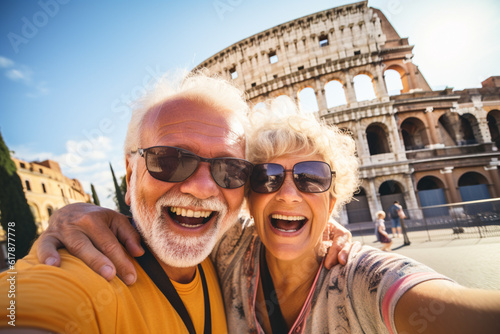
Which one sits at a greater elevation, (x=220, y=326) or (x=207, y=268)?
(x=207, y=268)

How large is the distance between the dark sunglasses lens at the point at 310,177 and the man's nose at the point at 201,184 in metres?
0.71

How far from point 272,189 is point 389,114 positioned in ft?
59.4

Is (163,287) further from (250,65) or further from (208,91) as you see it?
(250,65)

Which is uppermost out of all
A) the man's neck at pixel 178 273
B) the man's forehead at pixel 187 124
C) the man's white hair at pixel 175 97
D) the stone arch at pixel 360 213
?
the man's white hair at pixel 175 97

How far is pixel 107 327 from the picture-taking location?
38.3 inches

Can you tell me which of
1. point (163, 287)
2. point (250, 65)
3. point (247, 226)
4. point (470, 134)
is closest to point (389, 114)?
point (470, 134)

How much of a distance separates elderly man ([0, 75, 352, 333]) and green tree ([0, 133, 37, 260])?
58.7ft

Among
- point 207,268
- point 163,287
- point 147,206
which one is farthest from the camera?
point 207,268

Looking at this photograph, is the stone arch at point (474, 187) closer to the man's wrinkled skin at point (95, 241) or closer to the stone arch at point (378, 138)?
the stone arch at point (378, 138)

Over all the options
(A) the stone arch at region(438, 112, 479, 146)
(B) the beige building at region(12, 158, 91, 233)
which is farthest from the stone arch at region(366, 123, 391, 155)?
(B) the beige building at region(12, 158, 91, 233)

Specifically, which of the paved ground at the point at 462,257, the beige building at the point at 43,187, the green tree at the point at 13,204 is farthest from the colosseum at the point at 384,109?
the beige building at the point at 43,187

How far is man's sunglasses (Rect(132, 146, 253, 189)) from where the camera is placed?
1493 millimetres

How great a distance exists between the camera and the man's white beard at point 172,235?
1.39 meters

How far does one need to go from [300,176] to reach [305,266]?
2.47 feet
